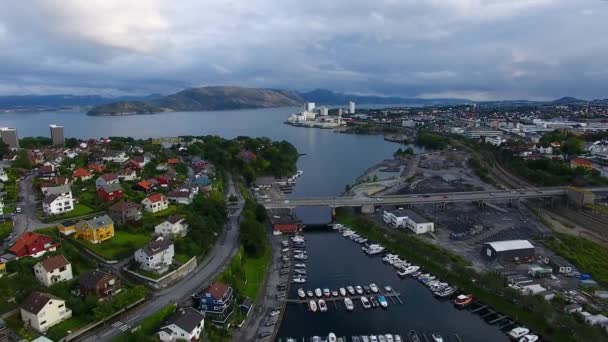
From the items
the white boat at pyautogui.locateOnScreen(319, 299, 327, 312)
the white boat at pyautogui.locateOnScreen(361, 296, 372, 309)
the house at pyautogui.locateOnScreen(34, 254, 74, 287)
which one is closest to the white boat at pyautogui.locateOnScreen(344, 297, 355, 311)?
the white boat at pyautogui.locateOnScreen(361, 296, 372, 309)

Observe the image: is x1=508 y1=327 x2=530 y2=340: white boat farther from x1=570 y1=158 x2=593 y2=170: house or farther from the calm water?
x1=570 y1=158 x2=593 y2=170: house

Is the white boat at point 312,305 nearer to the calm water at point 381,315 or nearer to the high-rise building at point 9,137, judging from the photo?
the calm water at point 381,315

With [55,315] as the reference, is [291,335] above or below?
below

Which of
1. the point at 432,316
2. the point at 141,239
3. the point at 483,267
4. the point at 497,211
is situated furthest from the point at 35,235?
the point at 497,211

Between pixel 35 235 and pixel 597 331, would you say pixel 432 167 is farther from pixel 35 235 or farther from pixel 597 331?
pixel 35 235

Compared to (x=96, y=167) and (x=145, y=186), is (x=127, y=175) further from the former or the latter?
(x=96, y=167)

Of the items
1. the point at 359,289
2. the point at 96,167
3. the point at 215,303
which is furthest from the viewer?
the point at 96,167

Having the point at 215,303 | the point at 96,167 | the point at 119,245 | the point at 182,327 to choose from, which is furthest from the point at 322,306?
the point at 96,167
